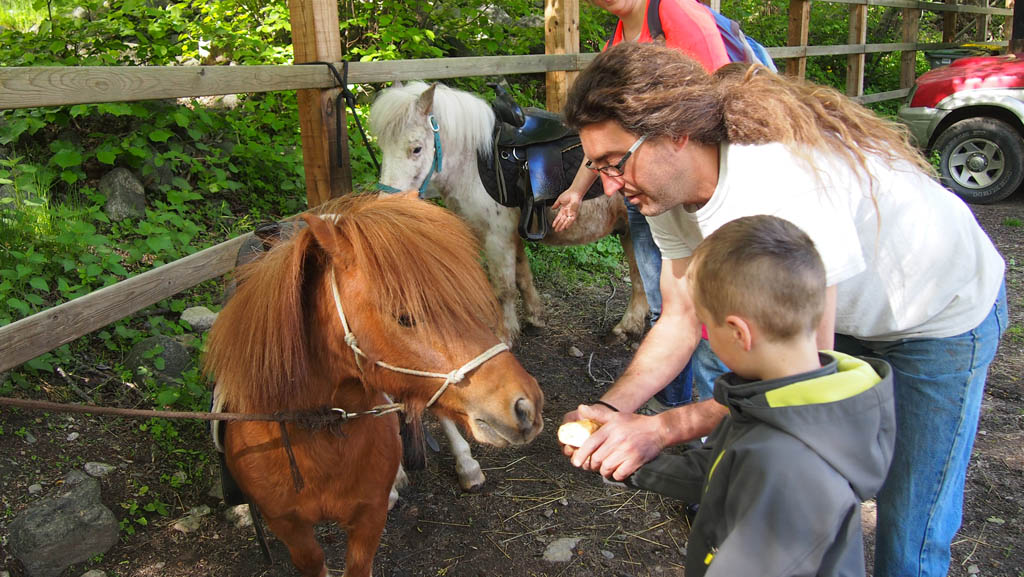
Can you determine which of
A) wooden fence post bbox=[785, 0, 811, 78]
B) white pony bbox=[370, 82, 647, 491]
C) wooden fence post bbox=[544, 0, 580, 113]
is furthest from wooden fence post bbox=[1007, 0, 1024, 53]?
white pony bbox=[370, 82, 647, 491]

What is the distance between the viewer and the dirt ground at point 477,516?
2613mm

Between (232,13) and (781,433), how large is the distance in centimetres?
630

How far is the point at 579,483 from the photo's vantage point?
10.4ft

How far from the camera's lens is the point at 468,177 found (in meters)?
4.35

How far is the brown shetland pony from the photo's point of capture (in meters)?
1.63

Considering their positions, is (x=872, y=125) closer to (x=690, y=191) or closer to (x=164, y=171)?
(x=690, y=191)

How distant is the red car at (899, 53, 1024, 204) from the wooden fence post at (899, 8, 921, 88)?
3923 millimetres

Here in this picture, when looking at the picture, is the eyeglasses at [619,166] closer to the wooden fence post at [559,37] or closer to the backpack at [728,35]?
the backpack at [728,35]

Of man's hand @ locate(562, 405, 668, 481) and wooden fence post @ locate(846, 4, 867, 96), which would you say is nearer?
man's hand @ locate(562, 405, 668, 481)

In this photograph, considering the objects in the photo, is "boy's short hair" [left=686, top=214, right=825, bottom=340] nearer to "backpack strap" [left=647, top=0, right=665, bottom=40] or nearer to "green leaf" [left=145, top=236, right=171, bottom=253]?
"backpack strap" [left=647, top=0, right=665, bottom=40]

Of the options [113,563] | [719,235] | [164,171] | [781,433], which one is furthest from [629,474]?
[164,171]

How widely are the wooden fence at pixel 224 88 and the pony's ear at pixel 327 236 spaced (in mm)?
1280

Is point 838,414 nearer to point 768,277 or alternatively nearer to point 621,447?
point 768,277

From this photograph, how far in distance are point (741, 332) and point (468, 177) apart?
3.29m
